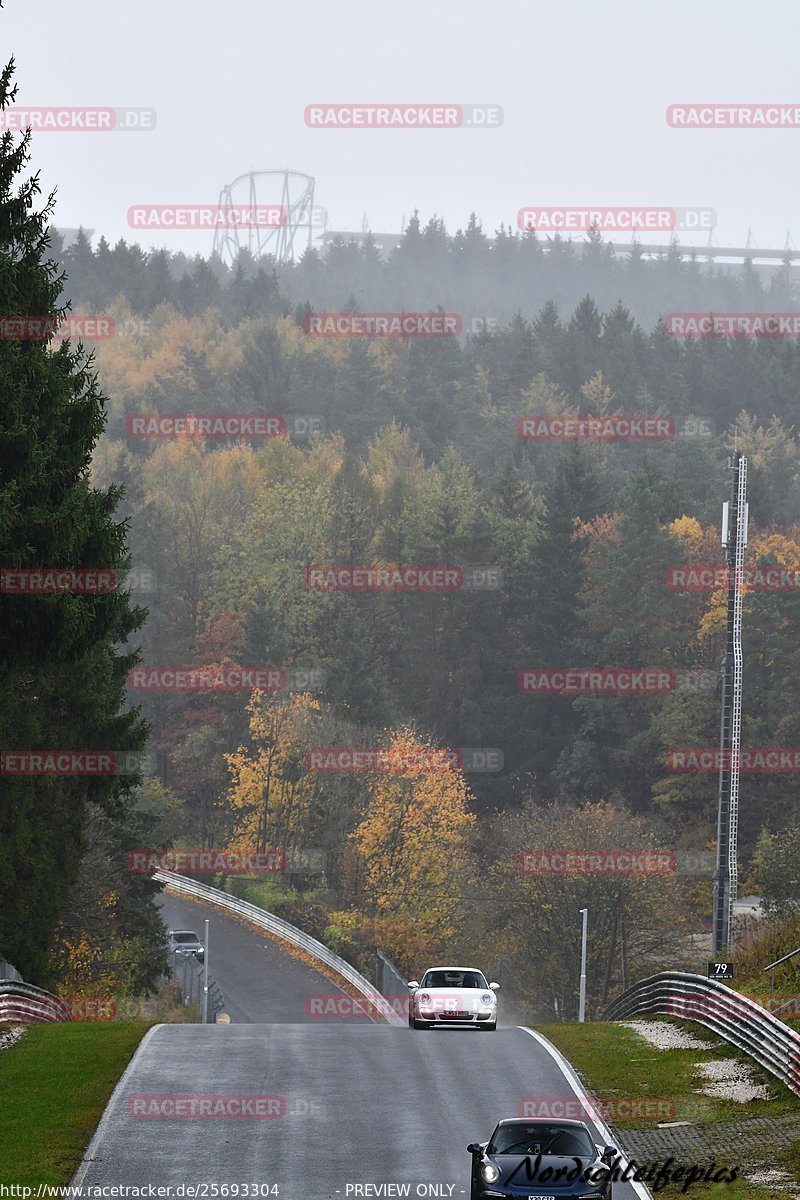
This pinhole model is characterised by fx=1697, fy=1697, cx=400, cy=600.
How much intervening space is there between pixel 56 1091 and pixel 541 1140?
8.98 meters

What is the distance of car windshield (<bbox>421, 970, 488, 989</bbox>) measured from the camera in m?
32.8

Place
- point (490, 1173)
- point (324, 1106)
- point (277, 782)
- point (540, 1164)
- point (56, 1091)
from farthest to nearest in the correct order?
point (277, 782), point (56, 1091), point (324, 1106), point (540, 1164), point (490, 1173)

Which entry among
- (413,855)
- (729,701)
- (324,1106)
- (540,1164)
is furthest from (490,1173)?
(413,855)

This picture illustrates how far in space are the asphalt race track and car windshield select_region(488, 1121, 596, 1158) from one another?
0.98 metres

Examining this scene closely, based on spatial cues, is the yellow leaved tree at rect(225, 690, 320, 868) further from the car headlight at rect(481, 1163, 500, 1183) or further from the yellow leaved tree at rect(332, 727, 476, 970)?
the car headlight at rect(481, 1163, 500, 1183)

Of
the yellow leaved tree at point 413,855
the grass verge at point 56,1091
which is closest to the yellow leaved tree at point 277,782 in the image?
the yellow leaved tree at point 413,855

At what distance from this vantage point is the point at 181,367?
154 metres

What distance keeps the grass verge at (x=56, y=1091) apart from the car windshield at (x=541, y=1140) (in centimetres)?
519

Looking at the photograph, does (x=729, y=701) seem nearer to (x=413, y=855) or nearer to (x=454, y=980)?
(x=454, y=980)

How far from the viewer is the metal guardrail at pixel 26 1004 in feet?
105

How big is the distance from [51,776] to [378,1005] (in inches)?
1250

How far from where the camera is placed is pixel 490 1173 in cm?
1836

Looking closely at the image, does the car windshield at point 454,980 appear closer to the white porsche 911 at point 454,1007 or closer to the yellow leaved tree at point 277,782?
the white porsche 911 at point 454,1007

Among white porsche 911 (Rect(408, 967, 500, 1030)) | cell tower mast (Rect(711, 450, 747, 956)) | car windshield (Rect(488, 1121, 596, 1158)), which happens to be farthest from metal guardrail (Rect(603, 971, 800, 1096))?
car windshield (Rect(488, 1121, 596, 1158))
